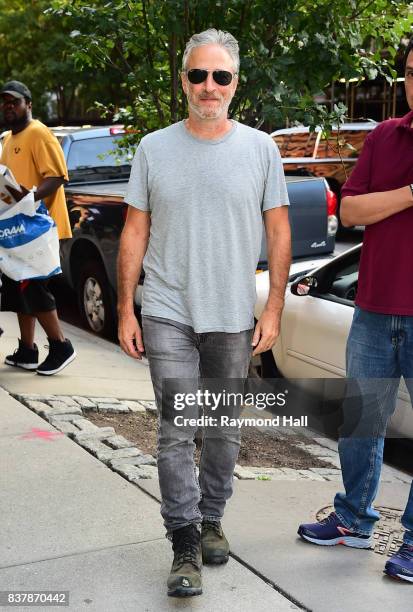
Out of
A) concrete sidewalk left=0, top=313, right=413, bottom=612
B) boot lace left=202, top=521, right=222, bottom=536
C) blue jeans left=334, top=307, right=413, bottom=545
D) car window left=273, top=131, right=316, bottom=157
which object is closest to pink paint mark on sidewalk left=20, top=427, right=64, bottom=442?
concrete sidewalk left=0, top=313, right=413, bottom=612

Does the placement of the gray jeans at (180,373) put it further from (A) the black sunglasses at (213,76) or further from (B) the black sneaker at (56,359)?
(B) the black sneaker at (56,359)

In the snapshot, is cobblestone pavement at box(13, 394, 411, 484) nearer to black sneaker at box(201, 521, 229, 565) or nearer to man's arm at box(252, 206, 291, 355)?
black sneaker at box(201, 521, 229, 565)

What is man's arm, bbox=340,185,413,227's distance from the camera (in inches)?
138

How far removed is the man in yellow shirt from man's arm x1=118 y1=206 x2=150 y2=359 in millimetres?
2688

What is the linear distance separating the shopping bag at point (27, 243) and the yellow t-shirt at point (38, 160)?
207 mm

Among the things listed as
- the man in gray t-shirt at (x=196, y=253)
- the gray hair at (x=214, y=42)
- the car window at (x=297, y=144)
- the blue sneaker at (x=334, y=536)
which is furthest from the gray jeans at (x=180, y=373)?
the car window at (x=297, y=144)

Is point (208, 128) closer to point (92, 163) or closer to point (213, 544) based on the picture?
point (213, 544)

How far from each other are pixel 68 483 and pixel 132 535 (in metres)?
0.66

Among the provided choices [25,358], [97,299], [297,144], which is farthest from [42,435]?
[297,144]

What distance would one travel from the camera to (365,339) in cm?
373

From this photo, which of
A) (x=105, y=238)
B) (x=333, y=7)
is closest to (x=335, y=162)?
(x=105, y=238)

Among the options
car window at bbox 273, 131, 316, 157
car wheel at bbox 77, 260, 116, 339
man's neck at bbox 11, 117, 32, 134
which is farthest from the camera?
car window at bbox 273, 131, 316, 157

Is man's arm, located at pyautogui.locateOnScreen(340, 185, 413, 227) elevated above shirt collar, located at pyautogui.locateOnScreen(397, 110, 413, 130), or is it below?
below

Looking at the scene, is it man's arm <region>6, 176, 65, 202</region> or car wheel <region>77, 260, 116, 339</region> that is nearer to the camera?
man's arm <region>6, 176, 65, 202</region>
